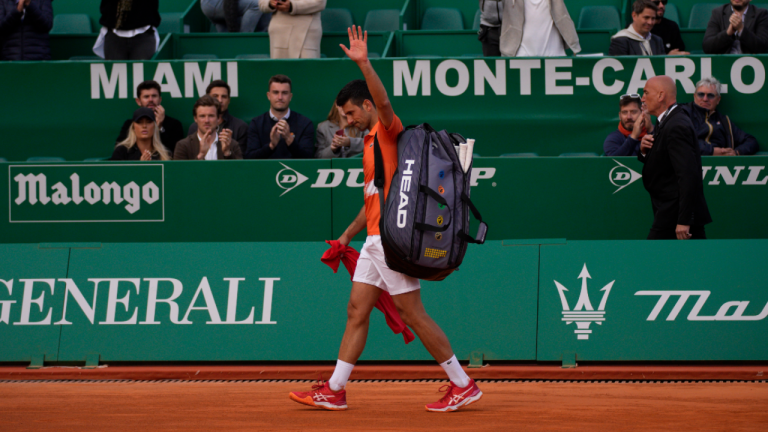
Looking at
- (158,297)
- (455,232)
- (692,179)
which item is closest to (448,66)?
(692,179)

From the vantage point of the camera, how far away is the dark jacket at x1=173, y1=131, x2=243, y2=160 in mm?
8219

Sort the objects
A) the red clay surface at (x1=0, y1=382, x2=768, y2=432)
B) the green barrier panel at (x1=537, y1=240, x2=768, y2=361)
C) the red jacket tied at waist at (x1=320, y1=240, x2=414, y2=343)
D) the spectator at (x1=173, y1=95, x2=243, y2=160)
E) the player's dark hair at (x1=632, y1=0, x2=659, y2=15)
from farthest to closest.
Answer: the player's dark hair at (x1=632, y1=0, x2=659, y2=15)
the spectator at (x1=173, y1=95, x2=243, y2=160)
the green barrier panel at (x1=537, y1=240, x2=768, y2=361)
the red jacket tied at waist at (x1=320, y1=240, x2=414, y2=343)
the red clay surface at (x1=0, y1=382, x2=768, y2=432)

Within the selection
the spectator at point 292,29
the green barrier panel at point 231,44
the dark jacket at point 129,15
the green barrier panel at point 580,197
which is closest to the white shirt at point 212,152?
the green barrier panel at point 580,197

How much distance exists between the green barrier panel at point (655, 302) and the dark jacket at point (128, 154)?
4.20 m

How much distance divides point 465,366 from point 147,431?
2.50 m

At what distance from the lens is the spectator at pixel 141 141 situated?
328 inches

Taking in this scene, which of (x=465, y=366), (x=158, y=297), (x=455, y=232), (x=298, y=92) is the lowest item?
(x=465, y=366)

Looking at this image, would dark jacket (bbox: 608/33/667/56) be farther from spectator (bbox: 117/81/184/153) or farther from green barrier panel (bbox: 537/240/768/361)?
spectator (bbox: 117/81/184/153)

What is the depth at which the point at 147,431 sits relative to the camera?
432 cm

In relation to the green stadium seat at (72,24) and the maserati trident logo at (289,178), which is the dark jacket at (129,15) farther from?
the maserati trident logo at (289,178)

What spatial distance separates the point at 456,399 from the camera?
15.5 feet

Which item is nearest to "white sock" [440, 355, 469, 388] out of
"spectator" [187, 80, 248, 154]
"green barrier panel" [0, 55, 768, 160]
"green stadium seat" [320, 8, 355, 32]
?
"green barrier panel" [0, 55, 768, 160]

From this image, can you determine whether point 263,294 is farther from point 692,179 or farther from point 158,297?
point 692,179

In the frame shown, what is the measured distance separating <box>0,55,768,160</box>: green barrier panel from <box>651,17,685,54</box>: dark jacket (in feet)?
4.65
